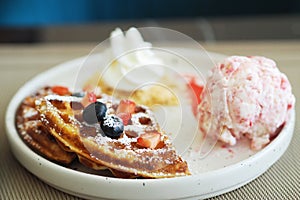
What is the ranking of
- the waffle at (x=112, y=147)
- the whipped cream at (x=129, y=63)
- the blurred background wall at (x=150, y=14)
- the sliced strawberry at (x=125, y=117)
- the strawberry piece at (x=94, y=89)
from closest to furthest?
the waffle at (x=112, y=147)
the sliced strawberry at (x=125, y=117)
the strawberry piece at (x=94, y=89)
the whipped cream at (x=129, y=63)
the blurred background wall at (x=150, y=14)

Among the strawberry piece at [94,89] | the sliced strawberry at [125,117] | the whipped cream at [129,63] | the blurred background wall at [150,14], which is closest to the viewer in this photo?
the sliced strawberry at [125,117]

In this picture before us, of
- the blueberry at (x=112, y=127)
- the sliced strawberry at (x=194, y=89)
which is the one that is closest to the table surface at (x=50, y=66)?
the blueberry at (x=112, y=127)

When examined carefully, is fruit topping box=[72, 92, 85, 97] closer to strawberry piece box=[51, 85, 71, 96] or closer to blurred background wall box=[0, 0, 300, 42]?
strawberry piece box=[51, 85, 71, 96]

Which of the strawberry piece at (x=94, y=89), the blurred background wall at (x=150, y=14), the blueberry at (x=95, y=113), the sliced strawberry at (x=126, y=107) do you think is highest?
the blueberry at (x=95, y=113)

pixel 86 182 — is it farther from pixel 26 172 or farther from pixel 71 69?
pixel 71 69

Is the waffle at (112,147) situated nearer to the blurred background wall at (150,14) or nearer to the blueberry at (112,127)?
the blueberry at (112,127)

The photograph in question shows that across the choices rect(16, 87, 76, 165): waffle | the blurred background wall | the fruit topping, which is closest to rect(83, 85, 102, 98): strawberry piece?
the fruit topping
